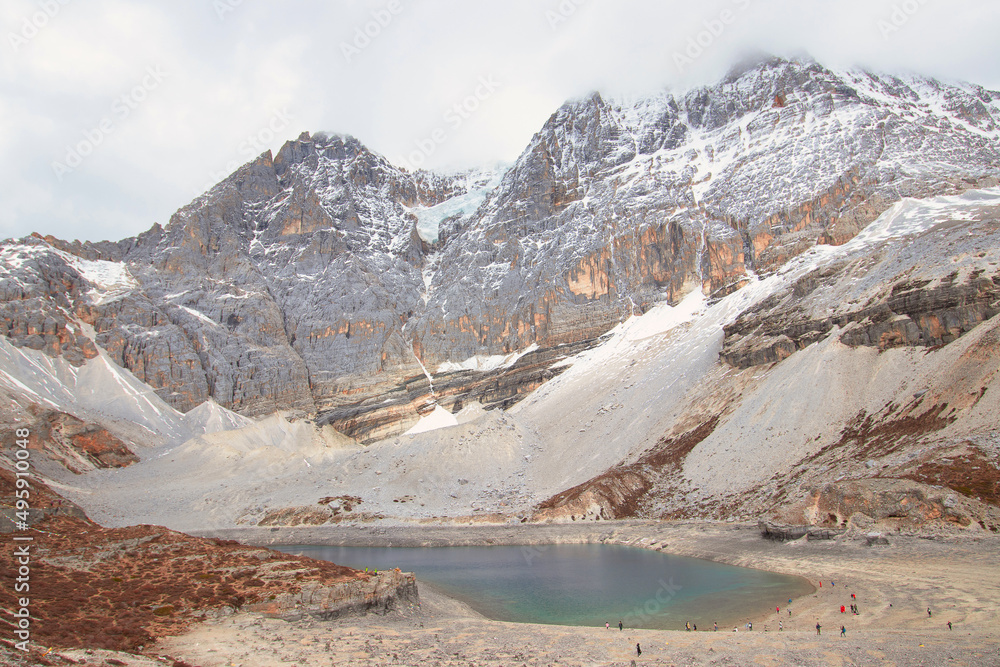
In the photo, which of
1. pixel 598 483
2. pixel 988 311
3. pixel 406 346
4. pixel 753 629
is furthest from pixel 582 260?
pixel 753 629

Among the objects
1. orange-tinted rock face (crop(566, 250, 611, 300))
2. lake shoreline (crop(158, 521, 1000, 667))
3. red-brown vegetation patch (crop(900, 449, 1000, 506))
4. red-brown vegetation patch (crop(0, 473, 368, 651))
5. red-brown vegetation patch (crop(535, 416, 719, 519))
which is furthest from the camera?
orange-tinted rock face (crop(566, 250, 611, 300))

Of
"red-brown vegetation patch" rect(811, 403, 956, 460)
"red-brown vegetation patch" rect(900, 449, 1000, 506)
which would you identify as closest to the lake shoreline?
"red-brown vegetation patch" rect(900, 449, 1000, 506)

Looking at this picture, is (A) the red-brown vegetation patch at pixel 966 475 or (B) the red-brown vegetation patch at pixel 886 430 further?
(B) the red-brown vegetation patch at pixel 886 430

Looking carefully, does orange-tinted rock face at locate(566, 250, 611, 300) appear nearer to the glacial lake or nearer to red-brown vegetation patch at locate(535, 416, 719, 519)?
red-brown vegetation patch at locate(535, 416, 719, 519)

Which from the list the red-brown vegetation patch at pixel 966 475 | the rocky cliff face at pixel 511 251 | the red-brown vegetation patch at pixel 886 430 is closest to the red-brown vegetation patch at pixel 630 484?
the red-brown vegetation patch at pixel 886 430

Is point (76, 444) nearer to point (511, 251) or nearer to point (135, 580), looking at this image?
point (135, 580)

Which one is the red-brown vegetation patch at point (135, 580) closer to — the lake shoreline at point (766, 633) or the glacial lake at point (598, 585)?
the lake shoreline at point (766, 633)

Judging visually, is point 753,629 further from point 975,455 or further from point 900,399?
point 900,399
